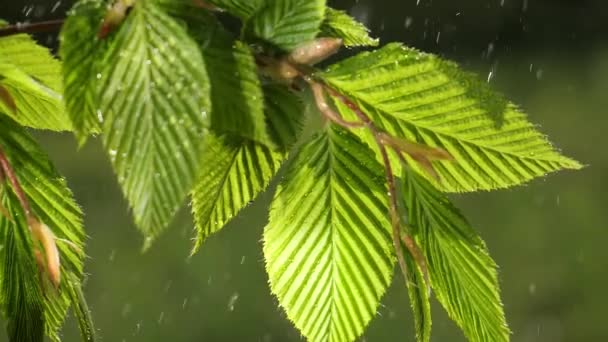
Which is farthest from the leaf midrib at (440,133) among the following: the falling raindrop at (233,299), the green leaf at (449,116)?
the falling raindrop at (233,299)

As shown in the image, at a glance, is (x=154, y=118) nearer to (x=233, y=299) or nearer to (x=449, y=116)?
(x=449, y=116)

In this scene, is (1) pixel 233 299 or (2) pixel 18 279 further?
(1) pixel 233 299

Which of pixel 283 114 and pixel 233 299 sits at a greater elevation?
pixel 283 114

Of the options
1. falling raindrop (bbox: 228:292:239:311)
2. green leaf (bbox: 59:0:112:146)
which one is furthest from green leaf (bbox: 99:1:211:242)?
falling raindrop (bbox: 228:292:239:311)

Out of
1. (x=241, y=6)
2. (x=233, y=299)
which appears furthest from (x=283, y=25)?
(x=233, y=299)

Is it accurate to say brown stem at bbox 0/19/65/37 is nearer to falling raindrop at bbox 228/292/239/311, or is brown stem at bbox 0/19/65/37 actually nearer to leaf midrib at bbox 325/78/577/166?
leaf midrib at bbox 325/78/577/166
